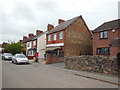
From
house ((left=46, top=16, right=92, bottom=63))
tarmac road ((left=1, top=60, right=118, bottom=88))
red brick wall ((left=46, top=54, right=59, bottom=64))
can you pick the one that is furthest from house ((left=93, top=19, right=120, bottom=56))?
tarmac road ((left=1, top=60, right=118, bottom=88))

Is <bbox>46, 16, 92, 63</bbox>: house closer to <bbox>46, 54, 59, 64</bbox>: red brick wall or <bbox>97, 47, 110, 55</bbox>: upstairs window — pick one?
<bbox>46, 54, 59, 64</bbox>: red brick wall

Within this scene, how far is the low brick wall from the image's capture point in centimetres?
1157

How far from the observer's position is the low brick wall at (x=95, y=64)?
1157 centimetres

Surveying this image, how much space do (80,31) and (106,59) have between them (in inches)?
728

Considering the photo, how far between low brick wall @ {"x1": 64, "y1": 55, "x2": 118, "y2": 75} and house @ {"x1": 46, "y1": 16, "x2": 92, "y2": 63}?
8.15 m

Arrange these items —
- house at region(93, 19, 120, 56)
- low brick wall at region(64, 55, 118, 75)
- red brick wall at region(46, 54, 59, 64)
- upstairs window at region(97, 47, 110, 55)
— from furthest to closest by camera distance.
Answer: upstairs window at region(97, 47, 110, 55) < red brick wall at region(46, 54, 59, 64) < house at region(93, 19, 120, 56) < low brick wall at region(64, 55, 118, 75)

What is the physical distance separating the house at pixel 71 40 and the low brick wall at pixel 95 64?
815 centimetres

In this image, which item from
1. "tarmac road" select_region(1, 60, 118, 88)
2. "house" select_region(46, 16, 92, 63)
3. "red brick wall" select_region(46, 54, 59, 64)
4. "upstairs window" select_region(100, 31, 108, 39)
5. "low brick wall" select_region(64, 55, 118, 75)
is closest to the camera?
"tarmac road" select_region(1, 60, 118, 88)

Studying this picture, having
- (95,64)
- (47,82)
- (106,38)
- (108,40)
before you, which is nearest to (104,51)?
(108,40)

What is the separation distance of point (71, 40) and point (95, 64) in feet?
49.2

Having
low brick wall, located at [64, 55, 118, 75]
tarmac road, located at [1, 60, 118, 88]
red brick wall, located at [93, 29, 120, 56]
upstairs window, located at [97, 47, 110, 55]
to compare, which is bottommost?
tarmac road, located at [1, 60, 118, 88]

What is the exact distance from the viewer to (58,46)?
2819 centimetres

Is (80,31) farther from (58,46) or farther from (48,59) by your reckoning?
(48,59)

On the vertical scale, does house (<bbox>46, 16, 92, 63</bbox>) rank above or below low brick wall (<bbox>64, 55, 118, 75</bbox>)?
above
